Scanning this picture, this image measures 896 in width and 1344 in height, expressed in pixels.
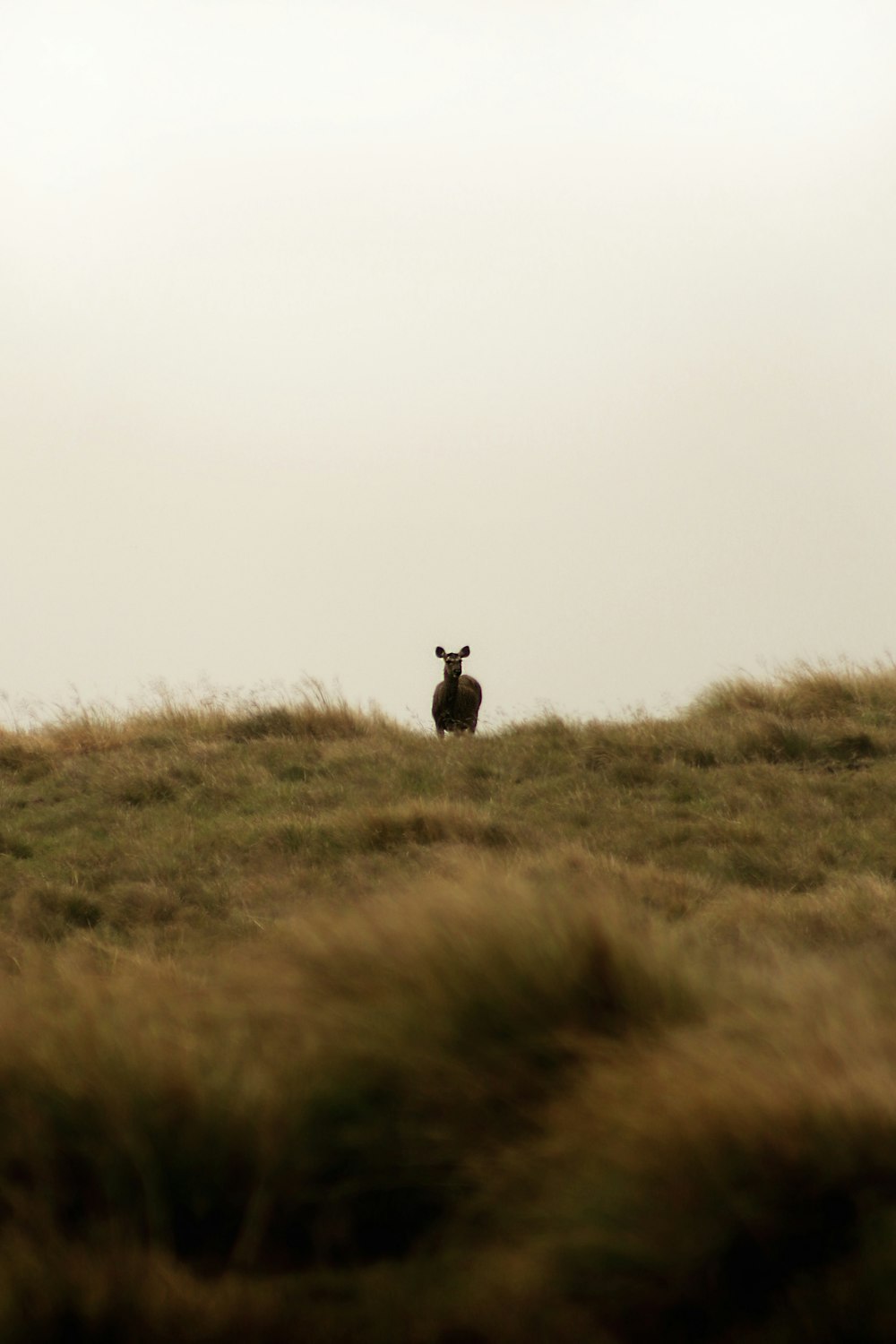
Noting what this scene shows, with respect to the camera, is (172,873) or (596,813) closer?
(172,873)

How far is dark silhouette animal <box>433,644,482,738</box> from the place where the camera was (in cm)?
1358

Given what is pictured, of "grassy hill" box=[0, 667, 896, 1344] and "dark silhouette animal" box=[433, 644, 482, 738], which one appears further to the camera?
"dark silhouette animal" box=[433, 644, 482, 738]

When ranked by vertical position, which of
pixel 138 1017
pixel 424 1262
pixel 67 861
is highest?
pixel 67 861

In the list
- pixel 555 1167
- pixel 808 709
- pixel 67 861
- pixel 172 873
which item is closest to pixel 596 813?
pixel 172 873

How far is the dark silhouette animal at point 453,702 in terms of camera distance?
13578 millimetres

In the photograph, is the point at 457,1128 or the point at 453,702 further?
the point at 453,702

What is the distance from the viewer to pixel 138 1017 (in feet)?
11.5

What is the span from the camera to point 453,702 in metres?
13.6

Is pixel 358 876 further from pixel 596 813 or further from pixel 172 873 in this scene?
pixel 596 813

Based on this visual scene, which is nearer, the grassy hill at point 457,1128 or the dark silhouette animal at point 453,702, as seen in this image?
the grassy hill at point 457,1128

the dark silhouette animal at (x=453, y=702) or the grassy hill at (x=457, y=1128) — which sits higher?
the dark silhouette animal at (x=453, y=702)

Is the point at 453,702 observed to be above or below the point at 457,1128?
above

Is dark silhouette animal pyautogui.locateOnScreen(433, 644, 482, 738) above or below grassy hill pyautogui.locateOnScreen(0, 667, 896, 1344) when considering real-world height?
above

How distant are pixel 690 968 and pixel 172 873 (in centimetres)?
424
